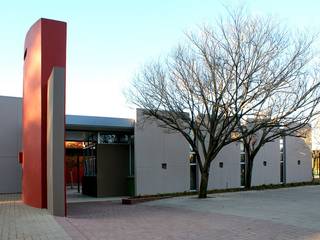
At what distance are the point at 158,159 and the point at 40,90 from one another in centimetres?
1029

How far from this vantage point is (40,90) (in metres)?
15.6

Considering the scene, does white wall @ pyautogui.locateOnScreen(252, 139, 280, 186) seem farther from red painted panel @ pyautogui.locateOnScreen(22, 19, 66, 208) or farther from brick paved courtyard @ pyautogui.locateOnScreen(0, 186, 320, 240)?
red painted panel @ pyautogui.locateOnScreen(22, 19, 66, 208)

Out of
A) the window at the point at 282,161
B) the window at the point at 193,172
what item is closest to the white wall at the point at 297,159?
the window at the point at 282,161

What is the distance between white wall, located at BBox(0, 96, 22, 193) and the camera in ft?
84.7

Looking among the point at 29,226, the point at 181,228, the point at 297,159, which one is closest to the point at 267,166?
the point at 297,159

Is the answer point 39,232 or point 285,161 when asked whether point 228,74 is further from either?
point 285,161

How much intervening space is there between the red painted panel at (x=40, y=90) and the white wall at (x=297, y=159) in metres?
20.3

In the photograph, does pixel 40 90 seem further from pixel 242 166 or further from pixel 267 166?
pixel 267 166

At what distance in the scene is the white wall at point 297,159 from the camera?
32050 mm

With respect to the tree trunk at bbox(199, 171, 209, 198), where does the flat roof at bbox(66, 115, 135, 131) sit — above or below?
above

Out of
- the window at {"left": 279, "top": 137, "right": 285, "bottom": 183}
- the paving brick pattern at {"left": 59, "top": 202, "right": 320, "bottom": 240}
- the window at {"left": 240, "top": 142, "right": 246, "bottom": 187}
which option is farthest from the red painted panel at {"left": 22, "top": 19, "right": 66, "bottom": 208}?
the window at {"left": 279, "top": 137, "right": 285, "bottom": 183}

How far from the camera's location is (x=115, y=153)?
25000mm

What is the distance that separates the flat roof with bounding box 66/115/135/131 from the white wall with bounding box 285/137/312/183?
12962 mm

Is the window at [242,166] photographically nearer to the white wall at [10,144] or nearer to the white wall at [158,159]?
the white wall at [158,159]
